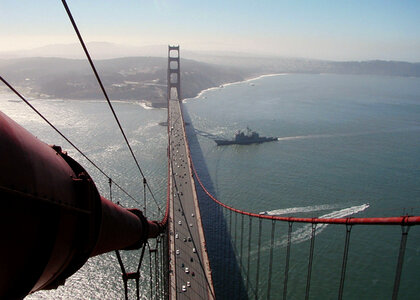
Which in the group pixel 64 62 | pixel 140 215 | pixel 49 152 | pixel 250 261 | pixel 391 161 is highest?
pixel 64 62

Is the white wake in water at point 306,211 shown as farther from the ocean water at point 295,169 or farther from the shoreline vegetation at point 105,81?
the shoreline vegetation at point 105,81

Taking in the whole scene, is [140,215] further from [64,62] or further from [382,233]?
[64,62]

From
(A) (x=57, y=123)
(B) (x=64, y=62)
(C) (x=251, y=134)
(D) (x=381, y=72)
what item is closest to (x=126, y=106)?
(A) (x=57, y=123)

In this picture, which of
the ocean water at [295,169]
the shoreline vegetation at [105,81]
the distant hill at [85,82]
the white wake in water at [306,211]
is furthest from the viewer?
the distant hill at [85,82]

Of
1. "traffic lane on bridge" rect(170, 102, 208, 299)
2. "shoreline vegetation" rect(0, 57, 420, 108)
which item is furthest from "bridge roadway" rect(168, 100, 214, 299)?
"shoreline vegetation" rect(0, 57, 420, 108)

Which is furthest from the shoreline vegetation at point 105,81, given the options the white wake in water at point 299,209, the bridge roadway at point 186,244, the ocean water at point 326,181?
the white wake in water at point 299,209
